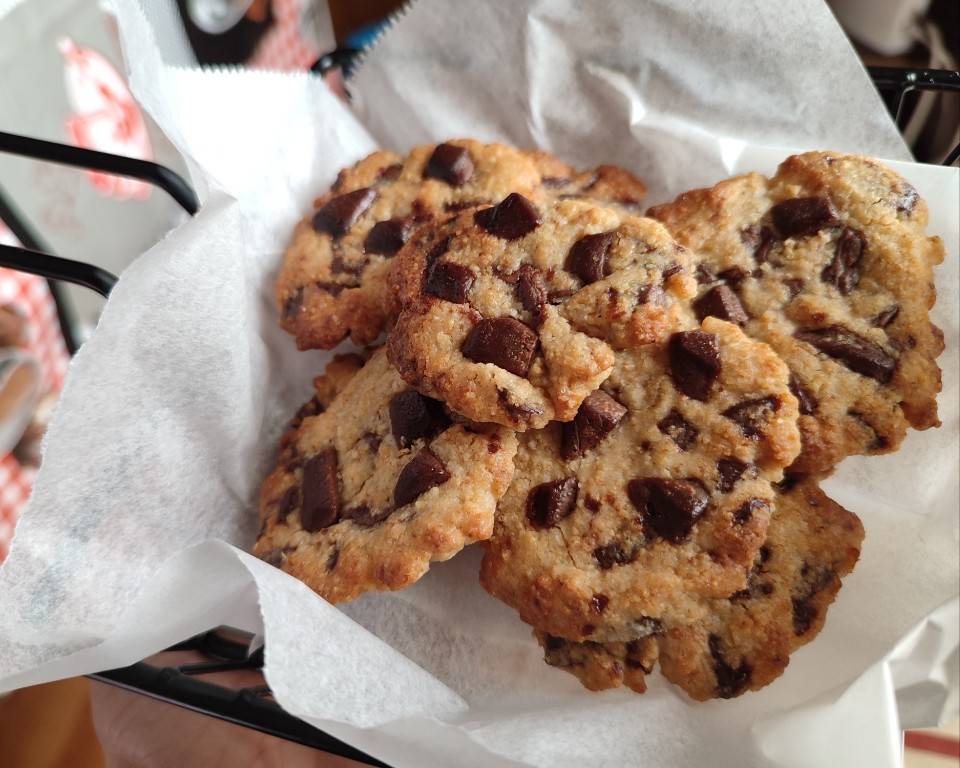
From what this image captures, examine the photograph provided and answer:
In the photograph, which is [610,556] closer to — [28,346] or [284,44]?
[28,346]

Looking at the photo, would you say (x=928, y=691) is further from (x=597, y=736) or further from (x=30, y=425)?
(x=30, y=425)

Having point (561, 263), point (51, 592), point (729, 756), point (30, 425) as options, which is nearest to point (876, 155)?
point (561, 263)

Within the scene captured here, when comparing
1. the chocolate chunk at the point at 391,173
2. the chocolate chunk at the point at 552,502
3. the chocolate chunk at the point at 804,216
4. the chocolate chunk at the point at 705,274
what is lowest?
the chocolate chunk at the point at 552,502

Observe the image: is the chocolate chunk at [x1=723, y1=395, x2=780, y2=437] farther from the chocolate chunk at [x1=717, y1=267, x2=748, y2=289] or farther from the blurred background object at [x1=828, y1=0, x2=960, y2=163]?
the blurred background object at [x1=828, y1=0, x2=960, y2=163]

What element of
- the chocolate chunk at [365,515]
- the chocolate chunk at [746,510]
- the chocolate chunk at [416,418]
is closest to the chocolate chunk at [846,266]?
the chocolate chunk at [746,510]

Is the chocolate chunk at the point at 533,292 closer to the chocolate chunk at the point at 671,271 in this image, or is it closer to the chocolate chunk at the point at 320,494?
the chocolate chunk at the point at 671,271

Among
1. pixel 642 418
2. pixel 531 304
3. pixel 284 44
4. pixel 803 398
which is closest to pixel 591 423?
pixel 642 418

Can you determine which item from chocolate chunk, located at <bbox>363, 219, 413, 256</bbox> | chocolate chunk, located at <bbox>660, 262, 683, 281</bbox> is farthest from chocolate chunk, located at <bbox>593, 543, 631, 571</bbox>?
chocolate chunk, located at <bbox>363, 219, 413, 256</bbox>
